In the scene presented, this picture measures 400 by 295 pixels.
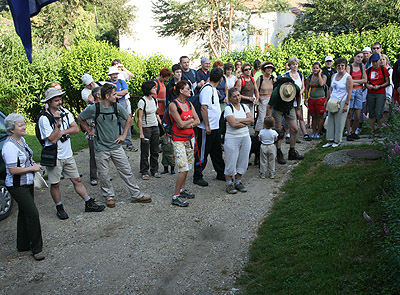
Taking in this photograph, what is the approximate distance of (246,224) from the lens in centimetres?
617

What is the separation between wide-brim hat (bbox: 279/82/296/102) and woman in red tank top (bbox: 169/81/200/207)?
2.89 meters

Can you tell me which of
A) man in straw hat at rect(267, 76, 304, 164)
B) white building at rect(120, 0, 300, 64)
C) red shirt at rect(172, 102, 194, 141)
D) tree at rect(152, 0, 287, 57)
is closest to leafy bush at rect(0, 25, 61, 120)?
man in straw hat at rect(267, 76, 304, 164)

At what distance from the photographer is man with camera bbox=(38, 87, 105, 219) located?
611cm

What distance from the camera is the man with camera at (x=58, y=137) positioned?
6.11 m

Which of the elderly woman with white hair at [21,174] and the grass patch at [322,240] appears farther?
the elderly woman with white hair at [21,174]

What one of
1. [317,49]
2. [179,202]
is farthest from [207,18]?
[179,202]

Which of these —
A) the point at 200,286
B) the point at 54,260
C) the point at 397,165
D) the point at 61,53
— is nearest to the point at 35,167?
the point at 54,260

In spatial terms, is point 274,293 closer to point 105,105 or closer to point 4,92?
point 105,105

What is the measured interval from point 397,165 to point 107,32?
163 ft

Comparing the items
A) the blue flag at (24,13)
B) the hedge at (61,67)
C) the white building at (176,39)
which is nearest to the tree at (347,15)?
the white building at (176,39)

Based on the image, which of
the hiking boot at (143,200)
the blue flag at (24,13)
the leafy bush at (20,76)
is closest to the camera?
the blue flag at (24,13)

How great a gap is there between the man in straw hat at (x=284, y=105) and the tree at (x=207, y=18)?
92.5 ft

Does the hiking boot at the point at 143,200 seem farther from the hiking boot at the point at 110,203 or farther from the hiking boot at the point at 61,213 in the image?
the hiking boot at the point at 61,213

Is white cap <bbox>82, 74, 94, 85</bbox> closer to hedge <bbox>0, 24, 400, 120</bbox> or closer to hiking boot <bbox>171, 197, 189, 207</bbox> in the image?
hiking boot <bbox>171, 197, 189, 207</bbox>
